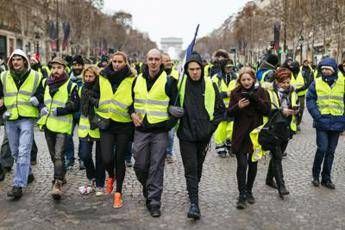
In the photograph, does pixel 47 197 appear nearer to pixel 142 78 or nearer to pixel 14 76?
pixel 14 76

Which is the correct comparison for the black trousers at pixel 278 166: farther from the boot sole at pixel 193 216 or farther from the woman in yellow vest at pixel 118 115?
the woman in yellow vest at pixel 118 115

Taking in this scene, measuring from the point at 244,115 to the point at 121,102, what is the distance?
1.58m

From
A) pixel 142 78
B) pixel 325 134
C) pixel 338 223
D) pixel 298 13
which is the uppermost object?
pixel 298 13

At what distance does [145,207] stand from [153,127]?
3.55ft

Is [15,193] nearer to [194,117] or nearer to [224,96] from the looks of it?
A: [194,117]

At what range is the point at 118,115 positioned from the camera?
662cm

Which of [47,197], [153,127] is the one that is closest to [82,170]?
[47,197]

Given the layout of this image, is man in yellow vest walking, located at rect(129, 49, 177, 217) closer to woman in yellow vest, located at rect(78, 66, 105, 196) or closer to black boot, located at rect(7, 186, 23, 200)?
woman in yellow vest, located at rect(78, 66, 105, 196)

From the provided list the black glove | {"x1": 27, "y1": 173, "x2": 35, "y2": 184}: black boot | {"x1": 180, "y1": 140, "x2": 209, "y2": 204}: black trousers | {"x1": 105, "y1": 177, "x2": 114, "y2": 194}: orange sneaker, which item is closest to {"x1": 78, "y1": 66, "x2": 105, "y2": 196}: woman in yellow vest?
{"x1": 105, "y1": 177, "x2": 114, "y2": 194}: orange sneaker

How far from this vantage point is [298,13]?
43.4 metres

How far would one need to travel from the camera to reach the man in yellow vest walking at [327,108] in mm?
7523

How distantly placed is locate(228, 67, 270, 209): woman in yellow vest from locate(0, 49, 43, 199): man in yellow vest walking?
2.71m

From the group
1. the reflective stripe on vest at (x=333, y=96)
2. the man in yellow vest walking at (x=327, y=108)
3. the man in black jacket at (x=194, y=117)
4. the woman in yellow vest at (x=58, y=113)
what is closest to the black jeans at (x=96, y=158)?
the woman in yellow vest at (x=58, y=113)

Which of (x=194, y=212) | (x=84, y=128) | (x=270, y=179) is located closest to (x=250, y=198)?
(x=270, y=179)
